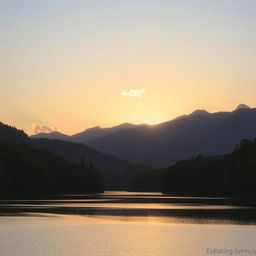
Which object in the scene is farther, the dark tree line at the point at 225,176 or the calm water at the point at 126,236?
the dark tree line at the point at 225,176

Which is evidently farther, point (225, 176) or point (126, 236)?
point (225, 176)

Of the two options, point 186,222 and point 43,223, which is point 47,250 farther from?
point 186,222

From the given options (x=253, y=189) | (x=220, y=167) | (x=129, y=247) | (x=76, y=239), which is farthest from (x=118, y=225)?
(x=220, y=167)

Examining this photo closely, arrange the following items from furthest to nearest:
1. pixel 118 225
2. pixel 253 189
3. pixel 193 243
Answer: pixel 253 189, pixel 118 225, pixel 193 243

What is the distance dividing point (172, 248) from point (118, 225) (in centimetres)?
1735

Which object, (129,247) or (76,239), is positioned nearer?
(129,247)

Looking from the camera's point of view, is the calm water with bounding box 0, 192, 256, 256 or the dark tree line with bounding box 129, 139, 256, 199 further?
the dark tree line with bounding box 129, 139, 256, 199

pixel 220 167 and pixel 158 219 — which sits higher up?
pixel 220 167

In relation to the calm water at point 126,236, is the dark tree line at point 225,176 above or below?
above

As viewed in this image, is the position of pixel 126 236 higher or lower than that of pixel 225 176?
lower

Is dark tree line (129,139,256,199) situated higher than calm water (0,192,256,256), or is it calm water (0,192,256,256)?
dark tree line (129,139,256,199)

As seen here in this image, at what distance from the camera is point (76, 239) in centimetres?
4566

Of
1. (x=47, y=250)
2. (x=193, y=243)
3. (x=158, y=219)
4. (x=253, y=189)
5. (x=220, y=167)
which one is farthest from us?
(x=220, y=167)

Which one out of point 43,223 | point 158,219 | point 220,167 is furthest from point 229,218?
point 220,167
